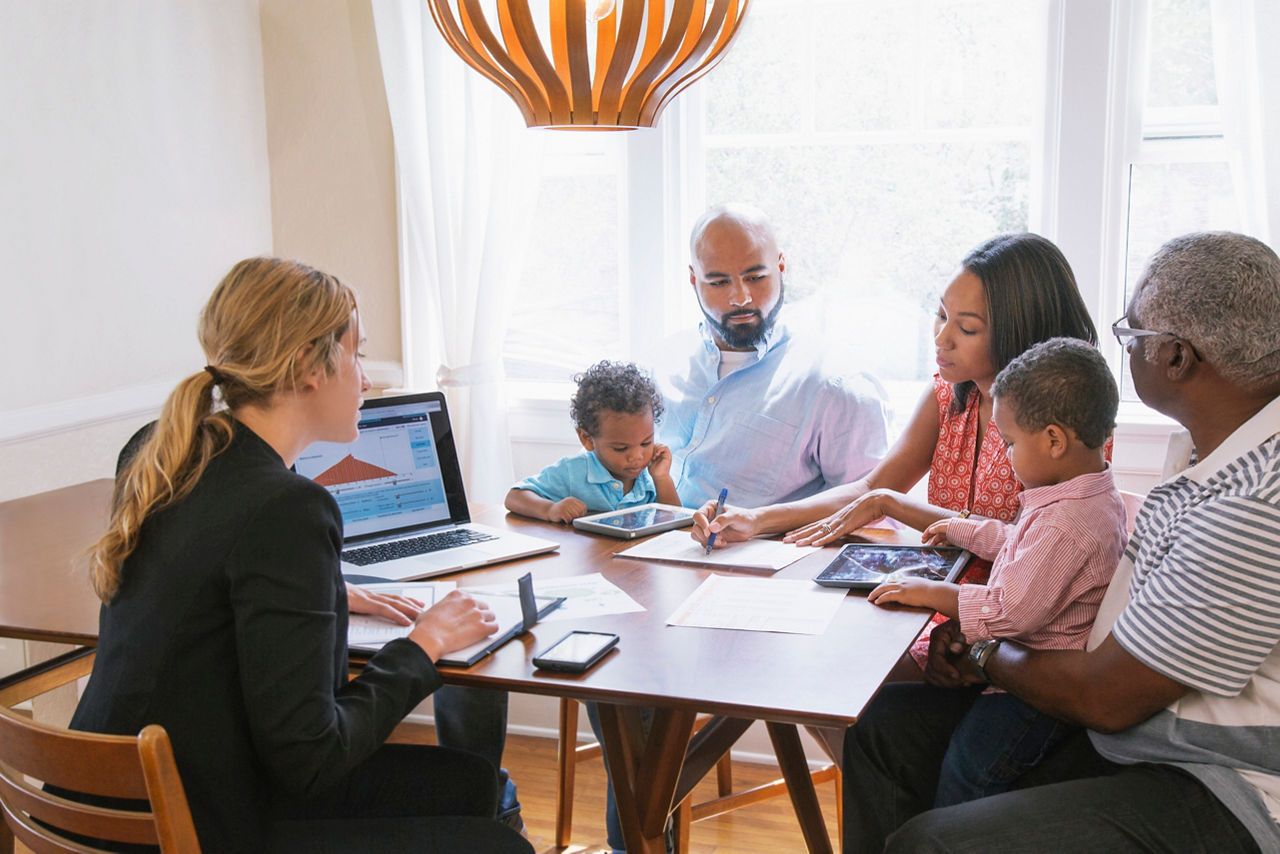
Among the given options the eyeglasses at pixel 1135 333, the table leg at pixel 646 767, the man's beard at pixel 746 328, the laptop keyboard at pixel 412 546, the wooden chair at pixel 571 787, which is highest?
the eyeglasses at pixel 1135 333

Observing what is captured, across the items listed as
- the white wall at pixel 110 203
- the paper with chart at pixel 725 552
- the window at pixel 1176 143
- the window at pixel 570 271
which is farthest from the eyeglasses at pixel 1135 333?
the white wall at pixel 110 203

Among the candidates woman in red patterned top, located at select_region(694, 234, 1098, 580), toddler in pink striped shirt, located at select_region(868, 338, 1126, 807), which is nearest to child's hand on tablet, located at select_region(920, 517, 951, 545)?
woman in red patterned top, located at select_region(694, 234, 1098, 580)

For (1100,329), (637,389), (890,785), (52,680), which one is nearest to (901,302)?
(1100,329)

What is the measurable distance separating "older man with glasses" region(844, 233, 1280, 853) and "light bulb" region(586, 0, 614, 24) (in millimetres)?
856

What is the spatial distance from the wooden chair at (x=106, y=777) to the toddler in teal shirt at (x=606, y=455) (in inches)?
47.1

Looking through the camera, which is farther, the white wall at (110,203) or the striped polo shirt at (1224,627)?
the white wall at (110,203)

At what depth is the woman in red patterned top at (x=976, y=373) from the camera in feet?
7.30

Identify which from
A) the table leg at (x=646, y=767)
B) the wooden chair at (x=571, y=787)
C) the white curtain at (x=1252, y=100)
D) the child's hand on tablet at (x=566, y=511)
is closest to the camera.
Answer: the table leg at (x=646, y=767)

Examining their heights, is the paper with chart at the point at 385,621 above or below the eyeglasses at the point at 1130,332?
below

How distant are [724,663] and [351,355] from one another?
679 millimetres

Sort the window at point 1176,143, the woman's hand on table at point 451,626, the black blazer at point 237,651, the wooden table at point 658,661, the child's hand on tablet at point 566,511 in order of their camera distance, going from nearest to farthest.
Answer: the black blazer at point 237,651 < the wooden table at point 658,661 < the woman's hand on table at point 451,626 < the child's hand on tablet at point 566,511 < the window at point 1176,143

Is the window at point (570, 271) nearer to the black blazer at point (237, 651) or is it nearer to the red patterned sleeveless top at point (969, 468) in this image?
the red patterned sleeveless top at point (969, 468)

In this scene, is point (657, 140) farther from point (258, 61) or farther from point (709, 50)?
point (709, 50)

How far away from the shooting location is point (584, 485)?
2529 millimetres
